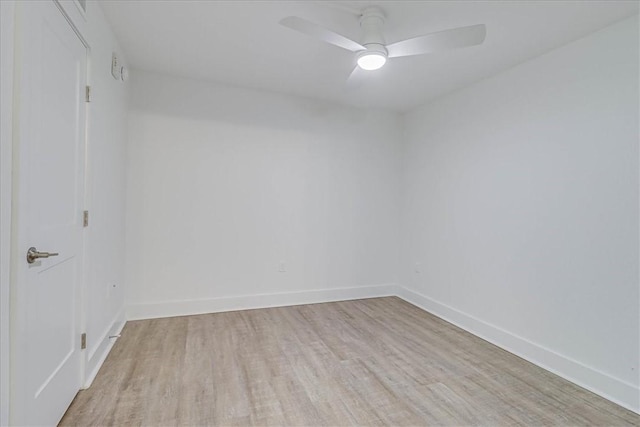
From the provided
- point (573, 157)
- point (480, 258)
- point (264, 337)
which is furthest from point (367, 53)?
point (264, 337)

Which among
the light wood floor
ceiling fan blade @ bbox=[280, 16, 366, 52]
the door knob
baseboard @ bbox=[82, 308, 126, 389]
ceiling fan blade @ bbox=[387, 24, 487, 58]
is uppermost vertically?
ceiling fan blade @ bbox=[280, 16, 366, 52]

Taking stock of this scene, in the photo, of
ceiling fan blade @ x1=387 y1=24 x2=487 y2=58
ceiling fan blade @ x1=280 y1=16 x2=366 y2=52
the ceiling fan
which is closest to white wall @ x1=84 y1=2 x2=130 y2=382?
ceiling fan blade @ x1=280 y1=16 x2=366 y2=52

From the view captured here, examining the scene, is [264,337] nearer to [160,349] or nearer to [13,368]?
[160,349]

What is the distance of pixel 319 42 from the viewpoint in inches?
94.8

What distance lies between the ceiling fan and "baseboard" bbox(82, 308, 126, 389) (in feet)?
7.98

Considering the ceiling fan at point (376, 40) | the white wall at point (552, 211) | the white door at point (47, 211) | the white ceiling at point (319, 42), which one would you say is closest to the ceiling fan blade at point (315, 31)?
the ceiling fan at point (376, 40)

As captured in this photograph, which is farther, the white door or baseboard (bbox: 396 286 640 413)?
baseboard (bbox: 396 286 640 413)

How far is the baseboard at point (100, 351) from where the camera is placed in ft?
6.53

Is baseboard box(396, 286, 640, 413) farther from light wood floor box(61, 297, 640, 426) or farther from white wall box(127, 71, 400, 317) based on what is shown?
white wall box(127, 71, 400, 317)

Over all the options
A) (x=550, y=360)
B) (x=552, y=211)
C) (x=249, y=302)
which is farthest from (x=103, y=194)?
(x=550, y=360)

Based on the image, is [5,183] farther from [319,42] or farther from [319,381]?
[319,42]

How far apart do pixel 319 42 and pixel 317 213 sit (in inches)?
75.4

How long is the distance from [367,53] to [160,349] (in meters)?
2.70

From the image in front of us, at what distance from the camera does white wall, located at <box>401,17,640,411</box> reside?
200 cm
